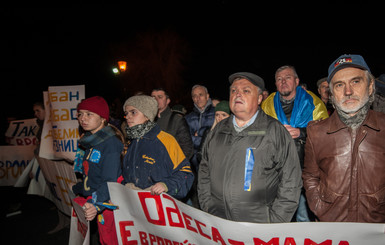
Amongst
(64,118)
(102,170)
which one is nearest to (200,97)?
(64,118)

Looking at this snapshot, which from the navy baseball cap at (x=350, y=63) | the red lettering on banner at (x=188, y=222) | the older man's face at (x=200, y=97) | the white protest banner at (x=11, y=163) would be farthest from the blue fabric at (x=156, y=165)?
the white protest banner at (x=11, y=163)

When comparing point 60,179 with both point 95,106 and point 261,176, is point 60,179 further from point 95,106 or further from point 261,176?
point 261,176

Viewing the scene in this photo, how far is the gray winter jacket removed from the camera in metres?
2.08

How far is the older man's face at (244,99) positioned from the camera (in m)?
2.27

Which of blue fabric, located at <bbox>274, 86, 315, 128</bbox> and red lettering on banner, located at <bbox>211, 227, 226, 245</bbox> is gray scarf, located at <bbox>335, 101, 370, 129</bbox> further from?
red lettering on banner, located at <bbox>211, 227, 226, 245</bbox>

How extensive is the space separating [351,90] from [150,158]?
200 cm

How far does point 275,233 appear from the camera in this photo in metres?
1.76

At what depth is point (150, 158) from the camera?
8.50 ft

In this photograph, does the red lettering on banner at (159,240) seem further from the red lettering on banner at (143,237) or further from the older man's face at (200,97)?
the older man's face at (200,97)

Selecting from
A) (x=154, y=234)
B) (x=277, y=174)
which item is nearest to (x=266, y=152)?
(x=277, y=174)

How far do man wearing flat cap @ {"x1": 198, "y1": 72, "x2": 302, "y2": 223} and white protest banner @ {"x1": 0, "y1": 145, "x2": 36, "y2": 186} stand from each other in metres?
5.78

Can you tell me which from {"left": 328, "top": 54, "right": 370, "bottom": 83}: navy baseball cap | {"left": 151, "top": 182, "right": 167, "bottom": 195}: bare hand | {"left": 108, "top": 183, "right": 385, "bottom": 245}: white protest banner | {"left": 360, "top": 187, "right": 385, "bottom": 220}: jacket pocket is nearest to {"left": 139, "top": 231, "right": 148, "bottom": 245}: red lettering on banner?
{"left": 108, "top": 183, "right": 385, "bottom": 245}: white protest banner

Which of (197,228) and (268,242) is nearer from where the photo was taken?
(268,242)

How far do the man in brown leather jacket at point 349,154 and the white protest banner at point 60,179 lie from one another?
328 cm
